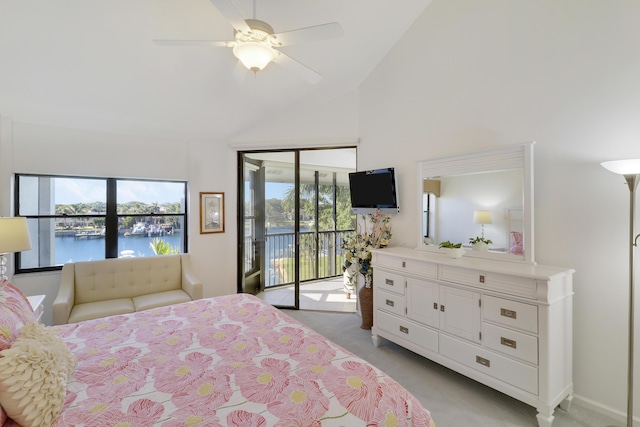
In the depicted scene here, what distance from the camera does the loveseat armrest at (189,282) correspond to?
135 inches

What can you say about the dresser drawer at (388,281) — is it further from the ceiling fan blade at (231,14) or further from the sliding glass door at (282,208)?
the ceiling fan blade at (231,14)

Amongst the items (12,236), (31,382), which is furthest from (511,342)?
(12,236)

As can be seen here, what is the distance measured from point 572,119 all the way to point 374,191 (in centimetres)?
193

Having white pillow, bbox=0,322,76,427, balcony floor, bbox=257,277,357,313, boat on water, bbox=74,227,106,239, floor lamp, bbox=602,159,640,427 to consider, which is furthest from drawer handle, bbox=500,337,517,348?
boat on water, bbox=74,227,106,239

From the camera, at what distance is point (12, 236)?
2.25 m

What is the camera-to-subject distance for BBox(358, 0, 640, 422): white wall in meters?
2.02

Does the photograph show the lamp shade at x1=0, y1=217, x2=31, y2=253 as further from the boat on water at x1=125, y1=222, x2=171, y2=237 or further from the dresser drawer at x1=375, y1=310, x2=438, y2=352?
the dresser drawer at x1=375, y1=310, x2=438, y2=352

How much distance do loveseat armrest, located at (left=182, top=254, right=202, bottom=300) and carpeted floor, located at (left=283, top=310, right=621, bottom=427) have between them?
5.65 ft

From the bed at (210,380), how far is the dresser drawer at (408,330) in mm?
1303

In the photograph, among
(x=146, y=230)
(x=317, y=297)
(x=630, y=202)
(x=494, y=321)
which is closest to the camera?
(x=630, y=202)

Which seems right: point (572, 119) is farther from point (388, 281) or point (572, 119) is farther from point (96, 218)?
point (96, 218)

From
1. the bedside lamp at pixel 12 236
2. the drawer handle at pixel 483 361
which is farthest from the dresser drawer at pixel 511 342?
the bedside lamp at pixel 12 236

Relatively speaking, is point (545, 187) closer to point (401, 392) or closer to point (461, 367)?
point (461, 367)

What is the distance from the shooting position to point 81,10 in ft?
6.83
